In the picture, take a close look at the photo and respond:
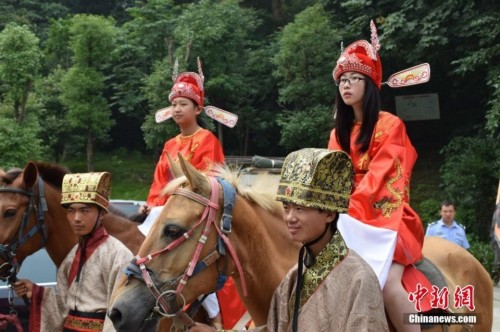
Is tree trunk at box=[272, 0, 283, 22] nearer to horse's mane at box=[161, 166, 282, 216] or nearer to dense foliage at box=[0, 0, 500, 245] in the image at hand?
dense foliage at box=[0, 0, 500, 245]

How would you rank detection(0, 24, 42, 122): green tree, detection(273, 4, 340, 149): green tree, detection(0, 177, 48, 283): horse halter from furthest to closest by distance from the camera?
detection(0, 24, 42, 122): green tree < detection(273, 4, 340, 149): green tree < detection(0, 177, 48, 283): horse halter

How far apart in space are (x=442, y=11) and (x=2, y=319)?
16262mm

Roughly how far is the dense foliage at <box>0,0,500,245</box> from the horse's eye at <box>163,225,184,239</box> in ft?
44.9

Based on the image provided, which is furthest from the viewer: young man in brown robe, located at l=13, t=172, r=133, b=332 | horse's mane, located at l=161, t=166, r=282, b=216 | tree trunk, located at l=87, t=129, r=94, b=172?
tree trunk, located at l=87, t=129, r=94, b=172

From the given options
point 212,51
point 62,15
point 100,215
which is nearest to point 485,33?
point 212,51

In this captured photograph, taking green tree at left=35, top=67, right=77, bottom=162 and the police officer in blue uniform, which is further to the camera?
green tree at left=35, top=67, right=77, bottom=162

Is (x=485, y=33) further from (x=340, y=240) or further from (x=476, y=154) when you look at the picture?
(x=340, y=240)

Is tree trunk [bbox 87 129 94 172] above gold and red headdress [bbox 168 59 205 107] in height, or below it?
below

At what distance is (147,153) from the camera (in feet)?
98.6

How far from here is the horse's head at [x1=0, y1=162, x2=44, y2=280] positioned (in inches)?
177

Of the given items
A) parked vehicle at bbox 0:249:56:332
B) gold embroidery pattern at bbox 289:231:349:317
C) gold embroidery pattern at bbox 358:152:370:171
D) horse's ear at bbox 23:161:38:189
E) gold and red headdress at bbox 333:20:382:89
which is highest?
Result: gold and red headdress at bbox 333:20:382:89

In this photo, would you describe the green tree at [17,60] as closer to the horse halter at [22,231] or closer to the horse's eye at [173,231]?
the horse halter at [22,231]

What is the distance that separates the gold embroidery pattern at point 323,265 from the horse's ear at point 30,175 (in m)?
2.75

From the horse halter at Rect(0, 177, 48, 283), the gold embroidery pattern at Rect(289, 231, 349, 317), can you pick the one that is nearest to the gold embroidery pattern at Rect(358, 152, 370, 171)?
the gold embroidery pattern at Rect(289, 231, 349, 317)
